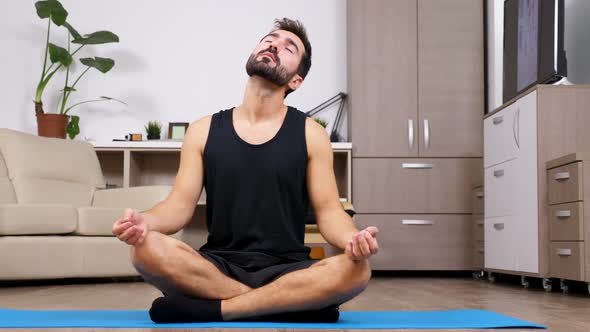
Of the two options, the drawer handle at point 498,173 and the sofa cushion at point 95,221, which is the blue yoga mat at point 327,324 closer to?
the sofa cushion at point 95,221

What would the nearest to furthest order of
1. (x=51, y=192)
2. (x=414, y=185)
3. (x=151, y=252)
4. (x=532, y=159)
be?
1. (x=151, y=252)
2. (x=532, y=159)
3. (x=51, y=192)
4. (x=414, y=185)

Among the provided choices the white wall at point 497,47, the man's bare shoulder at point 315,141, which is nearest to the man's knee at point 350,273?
the man's bare shoulder at point 315,141

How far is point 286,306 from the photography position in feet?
5.91

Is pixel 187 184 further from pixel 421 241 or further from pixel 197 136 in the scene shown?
pixel 421 241

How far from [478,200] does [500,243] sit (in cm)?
69

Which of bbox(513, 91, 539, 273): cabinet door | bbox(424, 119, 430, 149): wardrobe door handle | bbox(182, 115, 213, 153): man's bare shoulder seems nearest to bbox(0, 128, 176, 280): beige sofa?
bbox(424, 119, 430, 149): wardrobe door handle

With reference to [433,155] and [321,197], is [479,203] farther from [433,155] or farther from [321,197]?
[321,197]

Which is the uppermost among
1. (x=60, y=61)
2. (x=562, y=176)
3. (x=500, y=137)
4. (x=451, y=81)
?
(x=60, y=61)

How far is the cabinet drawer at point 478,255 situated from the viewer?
4855 millimetres

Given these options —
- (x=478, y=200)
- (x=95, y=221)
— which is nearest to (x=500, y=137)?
(x=478, y=200)

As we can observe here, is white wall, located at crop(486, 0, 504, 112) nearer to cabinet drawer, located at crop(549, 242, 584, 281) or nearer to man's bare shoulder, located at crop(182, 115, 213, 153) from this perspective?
cabinet drawer, located at crop(549, 242, 584, 281)

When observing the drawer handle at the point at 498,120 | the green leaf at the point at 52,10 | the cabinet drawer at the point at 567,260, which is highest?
the green leaf at the point at 52,10

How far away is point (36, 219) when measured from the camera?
394 cm

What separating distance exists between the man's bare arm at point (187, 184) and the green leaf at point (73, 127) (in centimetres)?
341
